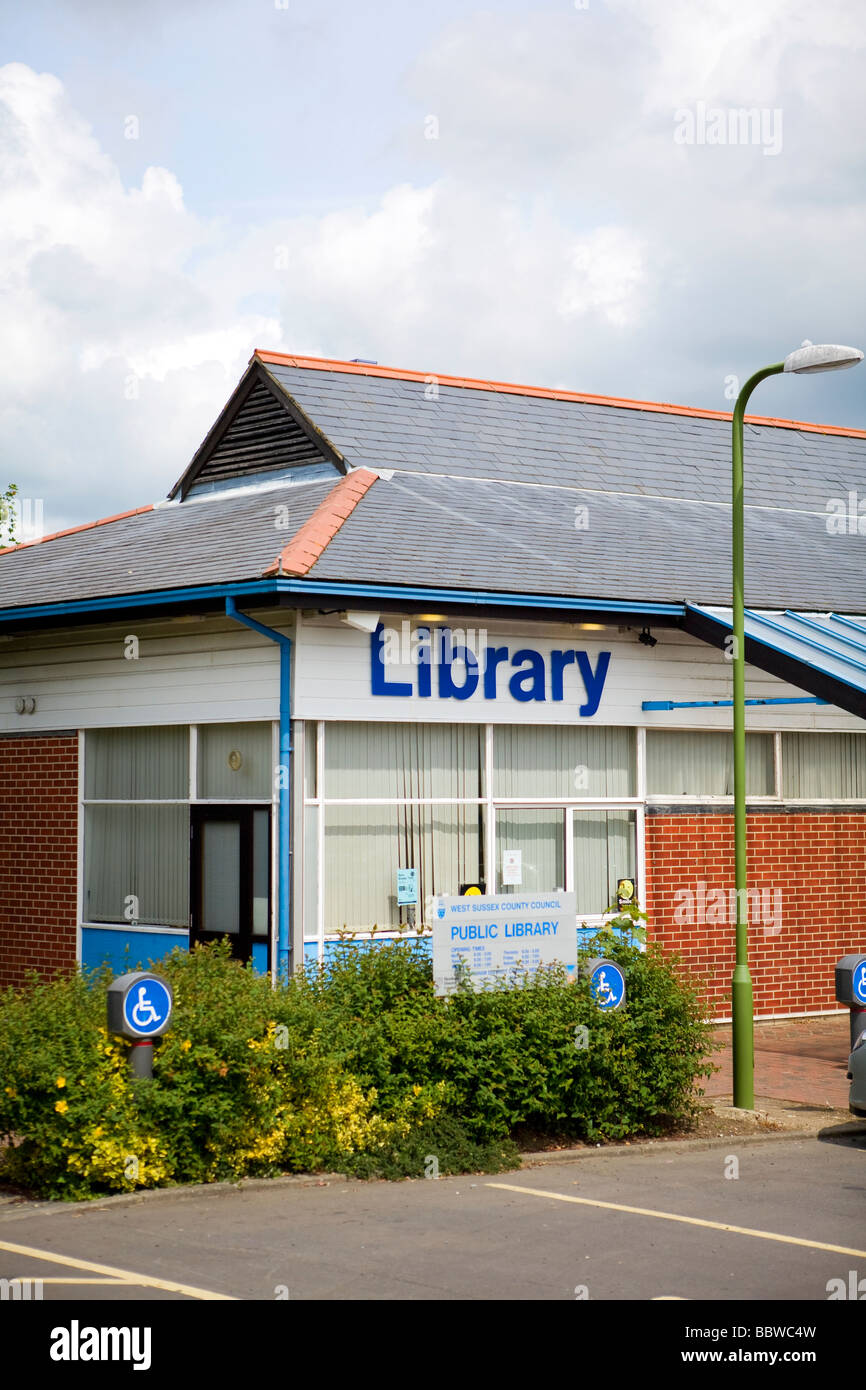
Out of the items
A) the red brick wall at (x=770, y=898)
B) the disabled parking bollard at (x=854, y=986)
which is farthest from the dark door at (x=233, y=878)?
the disabled parking bollard at (x=854, y=986)

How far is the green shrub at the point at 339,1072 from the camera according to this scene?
977 cm

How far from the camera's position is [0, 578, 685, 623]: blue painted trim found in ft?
45.4

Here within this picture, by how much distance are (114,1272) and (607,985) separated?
501 cm

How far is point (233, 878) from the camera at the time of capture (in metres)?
15.3

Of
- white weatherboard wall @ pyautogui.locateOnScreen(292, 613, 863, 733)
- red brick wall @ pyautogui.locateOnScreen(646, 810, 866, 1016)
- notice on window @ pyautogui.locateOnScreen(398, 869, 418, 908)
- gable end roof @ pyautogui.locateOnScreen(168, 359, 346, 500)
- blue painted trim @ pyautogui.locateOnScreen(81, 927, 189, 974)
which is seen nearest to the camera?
white weatherboard wall @ pyautogui.locateOnScreen(292, 613, 863, 733)

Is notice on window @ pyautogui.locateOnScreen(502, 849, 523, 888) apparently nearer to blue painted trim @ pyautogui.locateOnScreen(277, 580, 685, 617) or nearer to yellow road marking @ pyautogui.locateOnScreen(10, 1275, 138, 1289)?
blue painted trim @ pyautogui.locateOnScreen(277, 580, 685, 617)

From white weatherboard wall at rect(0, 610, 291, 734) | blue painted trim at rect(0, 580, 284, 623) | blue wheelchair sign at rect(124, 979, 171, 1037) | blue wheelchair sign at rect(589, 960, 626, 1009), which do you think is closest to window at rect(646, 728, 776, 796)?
white weatherboard wall at rect(0, 610, 291, 734)

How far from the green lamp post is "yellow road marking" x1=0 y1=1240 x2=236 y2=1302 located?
20.1 feet

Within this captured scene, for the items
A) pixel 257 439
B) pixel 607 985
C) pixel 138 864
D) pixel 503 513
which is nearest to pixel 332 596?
pixel 503 513

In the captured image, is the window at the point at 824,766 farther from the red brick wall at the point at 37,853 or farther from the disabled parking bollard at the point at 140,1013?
the disabled parking bollard at the point at 140,1013

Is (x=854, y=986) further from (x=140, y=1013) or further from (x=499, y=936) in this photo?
(x=140, y=1013)

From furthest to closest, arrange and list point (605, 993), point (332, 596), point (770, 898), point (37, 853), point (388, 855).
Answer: point (770, 898) → point (37, 853) → point (388, 855) → point (332, 596) → point (605, 993)

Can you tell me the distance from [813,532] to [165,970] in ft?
38.0
